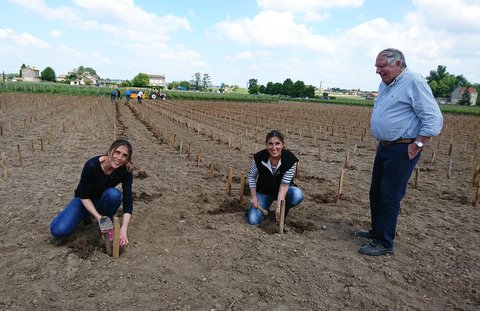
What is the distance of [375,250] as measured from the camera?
12.6 feet

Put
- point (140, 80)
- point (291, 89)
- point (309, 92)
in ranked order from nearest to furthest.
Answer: point (309, 92) → point (291, 89) → point (140, 80)

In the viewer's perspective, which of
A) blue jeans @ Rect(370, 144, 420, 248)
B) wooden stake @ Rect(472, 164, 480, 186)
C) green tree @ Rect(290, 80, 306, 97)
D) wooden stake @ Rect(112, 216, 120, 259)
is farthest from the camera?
green tree @ Rect(290, 80, 306, 97)

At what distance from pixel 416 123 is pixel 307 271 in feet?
6.22

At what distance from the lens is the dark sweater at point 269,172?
433cm

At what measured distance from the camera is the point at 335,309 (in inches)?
114

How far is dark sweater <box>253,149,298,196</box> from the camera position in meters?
4.33

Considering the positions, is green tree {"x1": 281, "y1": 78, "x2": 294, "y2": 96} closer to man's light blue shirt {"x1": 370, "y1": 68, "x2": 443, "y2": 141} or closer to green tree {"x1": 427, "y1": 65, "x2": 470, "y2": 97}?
green tree {"x1": 427, "y1": 65, "x2": 470, "y2": 97}

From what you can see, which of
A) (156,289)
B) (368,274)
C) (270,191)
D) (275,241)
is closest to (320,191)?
(270,191)

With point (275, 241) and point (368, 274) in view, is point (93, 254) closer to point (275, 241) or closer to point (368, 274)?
point (275, 241)

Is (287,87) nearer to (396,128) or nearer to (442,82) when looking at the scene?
(442,82)

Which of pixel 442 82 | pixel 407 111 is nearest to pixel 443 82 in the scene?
pixel 442 82

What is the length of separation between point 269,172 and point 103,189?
2.05 meters

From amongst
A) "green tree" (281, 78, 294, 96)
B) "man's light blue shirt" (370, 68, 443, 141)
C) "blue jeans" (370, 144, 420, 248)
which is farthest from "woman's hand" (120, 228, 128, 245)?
"green tree" (281, 78, 294, 96)

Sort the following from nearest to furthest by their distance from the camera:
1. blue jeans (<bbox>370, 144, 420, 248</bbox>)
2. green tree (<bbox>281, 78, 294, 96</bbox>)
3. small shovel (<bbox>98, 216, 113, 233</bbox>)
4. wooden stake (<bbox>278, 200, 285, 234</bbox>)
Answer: small shovel (<bbox>98, 216, 113, 233</bbox>) → blue jeans (<bbox>370, 144, 420, 248</bbox>) → wooden stake (<bbox>278, 200, 285, 234</bbox>) → green tree (<bbox>281, 78, 294, 96</bbox>)
